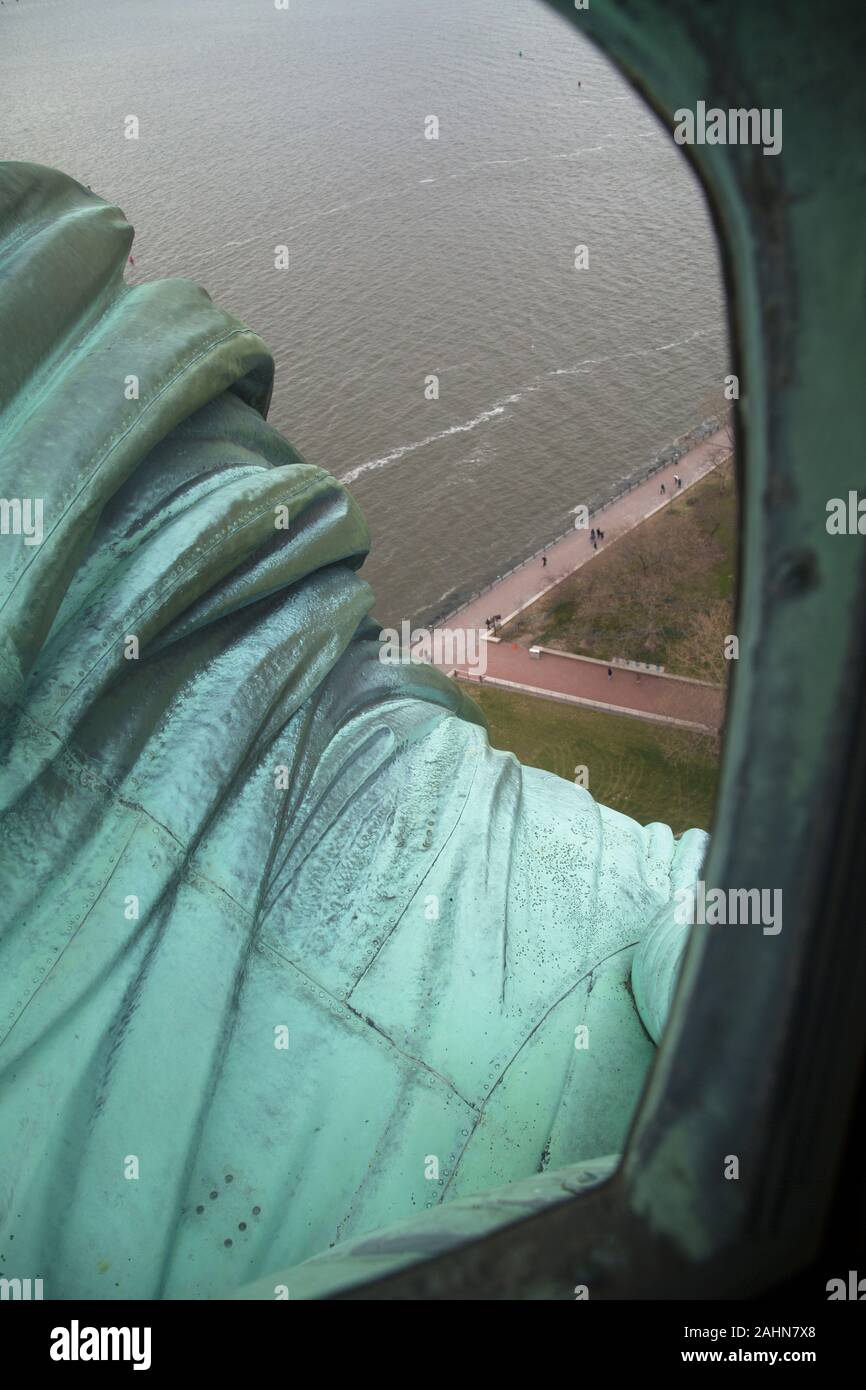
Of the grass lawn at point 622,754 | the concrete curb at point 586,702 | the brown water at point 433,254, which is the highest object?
the brown water at point 433,254

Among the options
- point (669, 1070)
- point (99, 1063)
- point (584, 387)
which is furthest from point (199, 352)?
point (584, 387)

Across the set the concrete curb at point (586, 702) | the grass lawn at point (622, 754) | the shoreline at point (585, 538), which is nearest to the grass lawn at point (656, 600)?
the shoreline at point (585, 538)

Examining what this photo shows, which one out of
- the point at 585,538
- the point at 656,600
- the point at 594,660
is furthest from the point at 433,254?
the point at 594,660

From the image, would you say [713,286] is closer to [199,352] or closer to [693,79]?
[199,352]

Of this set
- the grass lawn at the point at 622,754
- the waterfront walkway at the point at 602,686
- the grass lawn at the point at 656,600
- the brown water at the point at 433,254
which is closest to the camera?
the grass lawn at the point at 622,754

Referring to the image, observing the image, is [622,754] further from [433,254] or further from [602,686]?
[433,254]

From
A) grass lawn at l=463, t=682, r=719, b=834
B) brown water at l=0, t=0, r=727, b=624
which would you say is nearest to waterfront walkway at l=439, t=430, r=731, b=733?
grass lawn at l=463, t=682, r=719, b=834

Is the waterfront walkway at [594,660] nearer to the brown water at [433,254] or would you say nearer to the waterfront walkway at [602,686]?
the waterfront walkway at [602,686]
